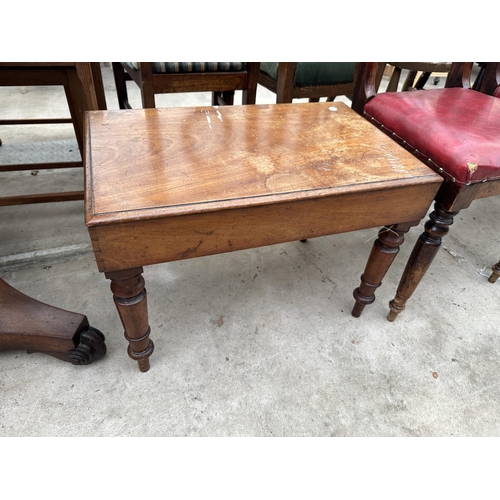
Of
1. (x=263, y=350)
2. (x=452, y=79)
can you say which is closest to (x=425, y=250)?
(x=263, y=350)

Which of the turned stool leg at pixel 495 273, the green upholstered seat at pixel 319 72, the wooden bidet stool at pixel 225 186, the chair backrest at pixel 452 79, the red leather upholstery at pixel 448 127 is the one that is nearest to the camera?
the wooden bidet stool at pixel 225 186

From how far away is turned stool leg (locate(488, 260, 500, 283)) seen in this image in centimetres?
137

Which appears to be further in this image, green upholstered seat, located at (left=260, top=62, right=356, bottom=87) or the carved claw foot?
green upholstered seat, located at (left=260, top=62, right=356, bottom=87)

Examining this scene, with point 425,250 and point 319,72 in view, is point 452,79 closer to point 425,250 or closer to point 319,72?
point 319,72

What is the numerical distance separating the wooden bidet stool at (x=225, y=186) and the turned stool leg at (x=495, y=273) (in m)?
0.68

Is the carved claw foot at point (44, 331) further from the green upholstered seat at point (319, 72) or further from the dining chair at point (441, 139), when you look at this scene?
the green upholstered seat at point (319, 72)

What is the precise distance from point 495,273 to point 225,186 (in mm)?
1241

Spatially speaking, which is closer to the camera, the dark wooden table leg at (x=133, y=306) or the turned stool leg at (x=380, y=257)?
the dark wooden table leg at (x=133, y=306)

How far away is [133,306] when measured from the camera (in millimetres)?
792

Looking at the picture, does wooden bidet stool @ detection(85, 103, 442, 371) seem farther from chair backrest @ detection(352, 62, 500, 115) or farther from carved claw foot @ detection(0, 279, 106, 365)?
chair backrest @ detection(352, 62, 500, 115)

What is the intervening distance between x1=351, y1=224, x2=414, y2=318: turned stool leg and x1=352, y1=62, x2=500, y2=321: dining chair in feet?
0.27

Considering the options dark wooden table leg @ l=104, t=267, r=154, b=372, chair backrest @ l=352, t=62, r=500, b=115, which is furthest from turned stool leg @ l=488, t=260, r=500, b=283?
dark wooden table leg @ l=104, t=267, r=154, b=372

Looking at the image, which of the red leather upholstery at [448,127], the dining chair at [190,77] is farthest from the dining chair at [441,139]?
the dining chair at [190,77]

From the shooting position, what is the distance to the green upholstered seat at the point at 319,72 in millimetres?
1532
